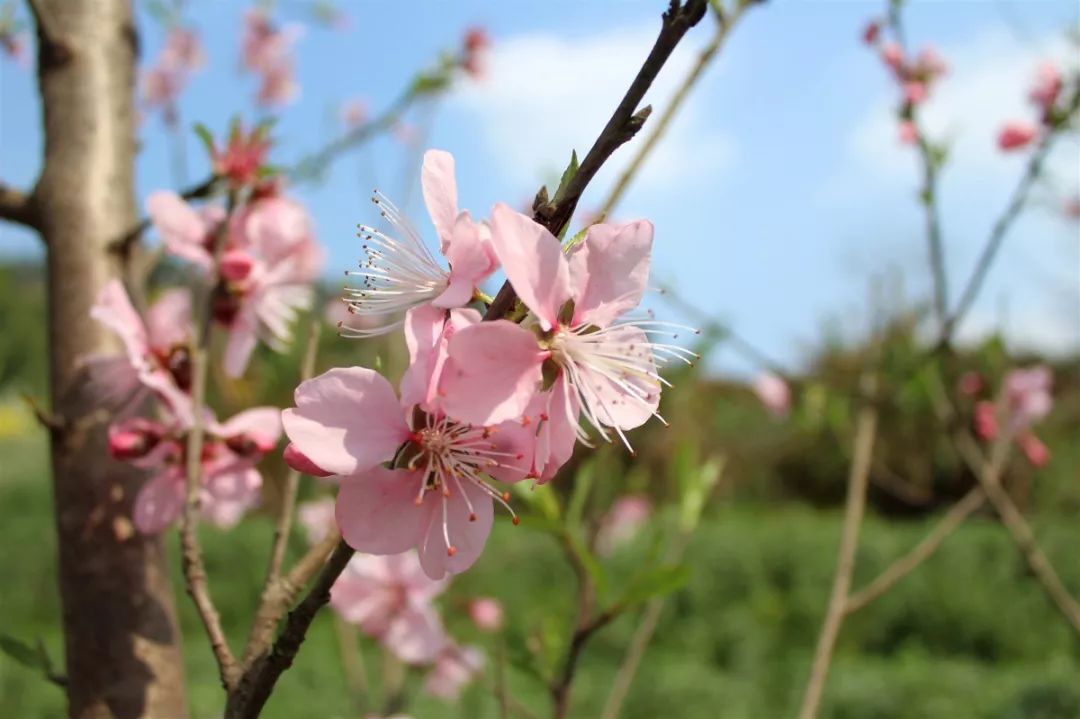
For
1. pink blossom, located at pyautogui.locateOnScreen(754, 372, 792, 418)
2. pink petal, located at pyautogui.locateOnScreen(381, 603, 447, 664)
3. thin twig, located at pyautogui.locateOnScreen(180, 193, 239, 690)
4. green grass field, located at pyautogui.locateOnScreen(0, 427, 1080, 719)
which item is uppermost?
thin twig, located at pyautogui.locateOnScreen(180, 193, 239, 690)

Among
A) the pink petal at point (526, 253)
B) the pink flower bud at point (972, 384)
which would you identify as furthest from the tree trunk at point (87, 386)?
the pink flower bud at point (972, 384)

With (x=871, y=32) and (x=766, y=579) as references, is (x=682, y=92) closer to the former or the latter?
(x=871, y=32)

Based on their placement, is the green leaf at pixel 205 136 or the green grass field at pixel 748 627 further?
the green grass field at pixel 748 627

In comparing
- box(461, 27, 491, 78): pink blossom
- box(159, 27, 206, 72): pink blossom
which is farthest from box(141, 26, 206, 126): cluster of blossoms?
box(461, 27, 491, 78): pink blossom

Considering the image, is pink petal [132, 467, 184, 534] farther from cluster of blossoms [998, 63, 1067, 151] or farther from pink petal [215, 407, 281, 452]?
cluster of blossoms [998, 63, 1067, 151]

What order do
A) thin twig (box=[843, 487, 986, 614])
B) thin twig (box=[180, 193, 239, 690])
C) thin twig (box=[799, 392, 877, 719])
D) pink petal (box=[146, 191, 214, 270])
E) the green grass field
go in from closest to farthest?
thin twig (box=[180, 193, 239, 690]), pink petal (box=[146, 191, 214, 270]), thin twig (box=[799, 392, 877, 719]), thin twig (box=[843, 487, 986, 614]), the green grass field

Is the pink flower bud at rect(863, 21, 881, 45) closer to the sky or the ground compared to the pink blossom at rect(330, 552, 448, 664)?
closer to the sky

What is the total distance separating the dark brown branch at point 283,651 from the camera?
0.41 m

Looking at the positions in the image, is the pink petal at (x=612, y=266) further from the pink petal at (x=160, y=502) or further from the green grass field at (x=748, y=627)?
the green grass field at (x=748, y=627)

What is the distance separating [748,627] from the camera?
17.0 ft

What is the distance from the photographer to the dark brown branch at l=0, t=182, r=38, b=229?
31.9 inches

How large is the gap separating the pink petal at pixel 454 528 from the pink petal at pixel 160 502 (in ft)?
0.95

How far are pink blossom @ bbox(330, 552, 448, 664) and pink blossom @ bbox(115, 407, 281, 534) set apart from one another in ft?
1.69

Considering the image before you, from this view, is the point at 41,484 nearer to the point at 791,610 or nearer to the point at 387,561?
the point at 791,610
